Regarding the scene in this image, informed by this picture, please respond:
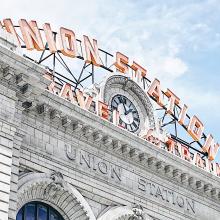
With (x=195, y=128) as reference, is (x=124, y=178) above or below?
below

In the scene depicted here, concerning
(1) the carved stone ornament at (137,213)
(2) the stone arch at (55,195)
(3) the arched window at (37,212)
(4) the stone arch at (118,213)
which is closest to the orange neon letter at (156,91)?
(1) the carved stone ornament at (137,213)

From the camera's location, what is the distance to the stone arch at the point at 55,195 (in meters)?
35.8

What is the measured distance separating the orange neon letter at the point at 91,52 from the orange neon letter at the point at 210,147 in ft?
37.2

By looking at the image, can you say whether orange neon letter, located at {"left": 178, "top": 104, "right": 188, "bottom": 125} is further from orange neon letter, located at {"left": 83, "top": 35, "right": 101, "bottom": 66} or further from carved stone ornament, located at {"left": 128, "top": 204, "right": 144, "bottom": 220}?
carved stone ornament, located at {"left": 128, "top": 204, "right": 144, "bottom": 220}

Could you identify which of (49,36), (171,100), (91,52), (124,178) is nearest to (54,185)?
(124,178)

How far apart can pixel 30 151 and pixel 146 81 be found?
18856 millimetres

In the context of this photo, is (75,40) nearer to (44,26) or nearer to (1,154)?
(44,26)

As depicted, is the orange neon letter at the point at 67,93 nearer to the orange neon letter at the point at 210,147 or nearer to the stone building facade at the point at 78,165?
the stone building facade at the point at 78,165

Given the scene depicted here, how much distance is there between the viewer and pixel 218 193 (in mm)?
47438

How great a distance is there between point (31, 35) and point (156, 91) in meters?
12.3

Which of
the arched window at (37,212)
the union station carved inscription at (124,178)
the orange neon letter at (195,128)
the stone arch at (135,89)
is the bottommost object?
the arched window at (37,212)

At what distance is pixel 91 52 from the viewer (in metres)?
49.3

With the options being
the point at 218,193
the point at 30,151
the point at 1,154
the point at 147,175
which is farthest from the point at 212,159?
the point at 1,154

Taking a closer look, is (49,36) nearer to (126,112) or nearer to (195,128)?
(126,112)
